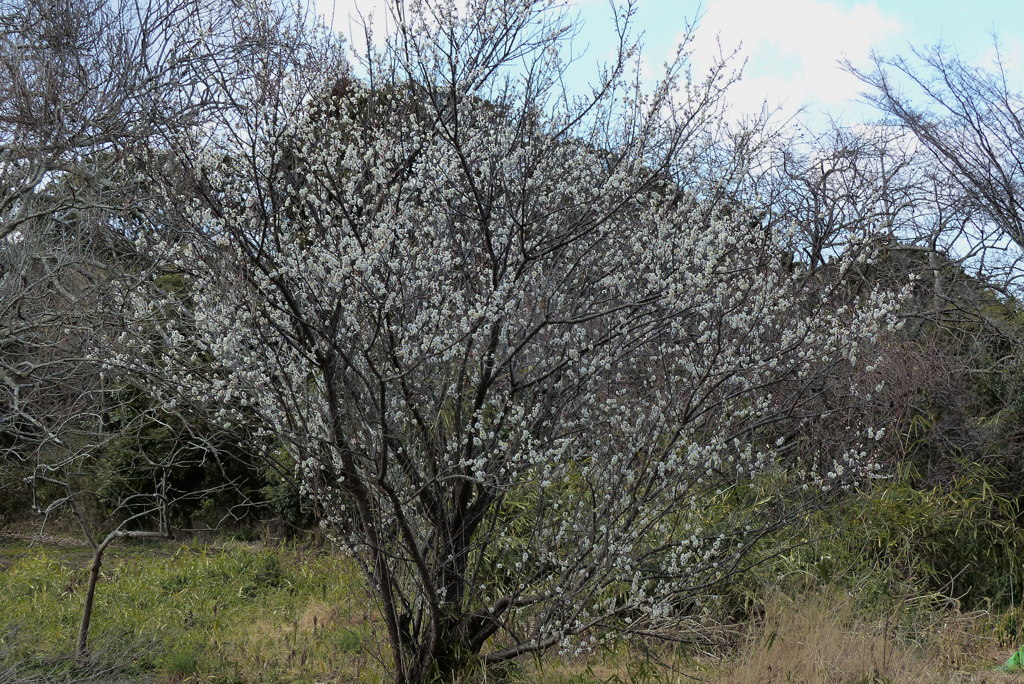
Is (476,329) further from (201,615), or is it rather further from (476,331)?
(201,615)

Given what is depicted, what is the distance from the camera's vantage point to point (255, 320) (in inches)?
130

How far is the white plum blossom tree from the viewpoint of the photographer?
3357 millimetres

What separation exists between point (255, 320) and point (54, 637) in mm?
3127

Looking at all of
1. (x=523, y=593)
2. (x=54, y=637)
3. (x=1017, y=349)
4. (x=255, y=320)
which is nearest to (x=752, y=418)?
(x=523, y=593)

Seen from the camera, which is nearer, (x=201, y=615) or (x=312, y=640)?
(x=312, y=640)

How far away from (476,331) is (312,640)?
8.47ft

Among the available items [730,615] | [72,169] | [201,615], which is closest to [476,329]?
[730,615]

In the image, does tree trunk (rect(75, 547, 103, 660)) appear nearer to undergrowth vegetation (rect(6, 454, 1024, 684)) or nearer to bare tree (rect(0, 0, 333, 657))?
→ undergrowth vegetation (rect(6, 454, 1024, 684))

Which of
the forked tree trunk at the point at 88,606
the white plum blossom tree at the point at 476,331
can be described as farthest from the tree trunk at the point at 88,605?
the white plum blossom tree at the point at 476,331

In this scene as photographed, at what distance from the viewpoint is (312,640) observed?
4977mm

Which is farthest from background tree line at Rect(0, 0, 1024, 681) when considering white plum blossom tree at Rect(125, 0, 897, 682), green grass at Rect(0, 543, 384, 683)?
green grass at Rect(0, 543, 384, 683)

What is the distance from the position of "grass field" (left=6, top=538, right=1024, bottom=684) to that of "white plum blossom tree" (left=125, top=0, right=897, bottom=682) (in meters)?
0.53

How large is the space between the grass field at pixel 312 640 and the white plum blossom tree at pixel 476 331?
53 cm

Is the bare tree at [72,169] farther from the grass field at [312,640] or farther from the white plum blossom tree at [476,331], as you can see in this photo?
the white plum blossom tree at [476,331]
